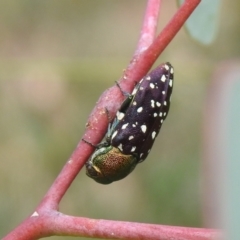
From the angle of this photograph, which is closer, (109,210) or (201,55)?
(109,210)

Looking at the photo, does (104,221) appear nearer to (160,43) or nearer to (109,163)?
(160,43)

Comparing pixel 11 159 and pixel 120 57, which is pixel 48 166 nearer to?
pixel 11 159

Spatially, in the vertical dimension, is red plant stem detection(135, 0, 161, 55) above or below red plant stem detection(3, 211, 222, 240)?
above

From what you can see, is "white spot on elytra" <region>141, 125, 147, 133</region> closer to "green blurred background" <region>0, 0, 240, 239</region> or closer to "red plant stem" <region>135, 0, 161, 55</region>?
"red plant stem" <region>135, 0, 161, 55</region>

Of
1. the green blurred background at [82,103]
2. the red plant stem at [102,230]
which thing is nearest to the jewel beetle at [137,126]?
the red plant stem at [102,230]

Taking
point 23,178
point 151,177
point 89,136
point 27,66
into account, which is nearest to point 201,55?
point 151,177

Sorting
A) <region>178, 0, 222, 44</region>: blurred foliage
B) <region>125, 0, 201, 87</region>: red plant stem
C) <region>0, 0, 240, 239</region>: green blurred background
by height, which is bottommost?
<region>0, 0, 240, 239</region>: green blurred background

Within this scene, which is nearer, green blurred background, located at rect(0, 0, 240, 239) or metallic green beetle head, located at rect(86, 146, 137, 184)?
metallic green beetle head, located at rect(86, 146, 137, 184)

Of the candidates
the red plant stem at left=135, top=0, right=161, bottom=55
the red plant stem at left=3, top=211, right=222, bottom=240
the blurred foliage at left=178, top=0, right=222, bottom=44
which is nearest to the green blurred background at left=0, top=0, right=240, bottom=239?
the blurred foliage at left=178, top=0, right=222, bottom=44
